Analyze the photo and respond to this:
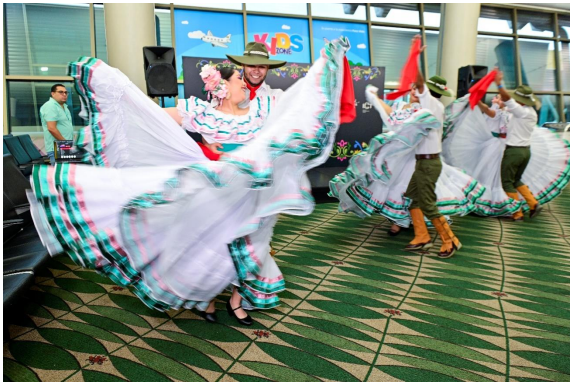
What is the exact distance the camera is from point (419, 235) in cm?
411

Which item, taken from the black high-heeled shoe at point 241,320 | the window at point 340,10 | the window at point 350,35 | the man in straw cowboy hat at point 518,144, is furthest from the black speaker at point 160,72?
the window at point 340,10

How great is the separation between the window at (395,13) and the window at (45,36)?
5.54 metres

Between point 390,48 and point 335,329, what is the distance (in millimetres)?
8699

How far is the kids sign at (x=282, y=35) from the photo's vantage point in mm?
9180

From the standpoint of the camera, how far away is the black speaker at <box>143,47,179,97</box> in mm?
5469

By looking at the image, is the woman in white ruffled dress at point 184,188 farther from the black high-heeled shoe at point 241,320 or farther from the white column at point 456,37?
the white column at point 456,37

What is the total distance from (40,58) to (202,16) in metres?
2.88

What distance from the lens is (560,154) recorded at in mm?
5379

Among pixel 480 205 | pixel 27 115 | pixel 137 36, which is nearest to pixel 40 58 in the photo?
pixel 27 115

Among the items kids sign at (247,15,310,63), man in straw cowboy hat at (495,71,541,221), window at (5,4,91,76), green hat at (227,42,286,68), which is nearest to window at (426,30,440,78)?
kids sign at (247,15,310,63)

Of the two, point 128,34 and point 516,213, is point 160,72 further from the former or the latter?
point 516,213

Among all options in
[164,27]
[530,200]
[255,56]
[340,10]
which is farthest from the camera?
[340,10]

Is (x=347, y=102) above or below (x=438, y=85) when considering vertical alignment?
below

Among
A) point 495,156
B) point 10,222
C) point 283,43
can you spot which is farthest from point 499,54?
point 10,222
